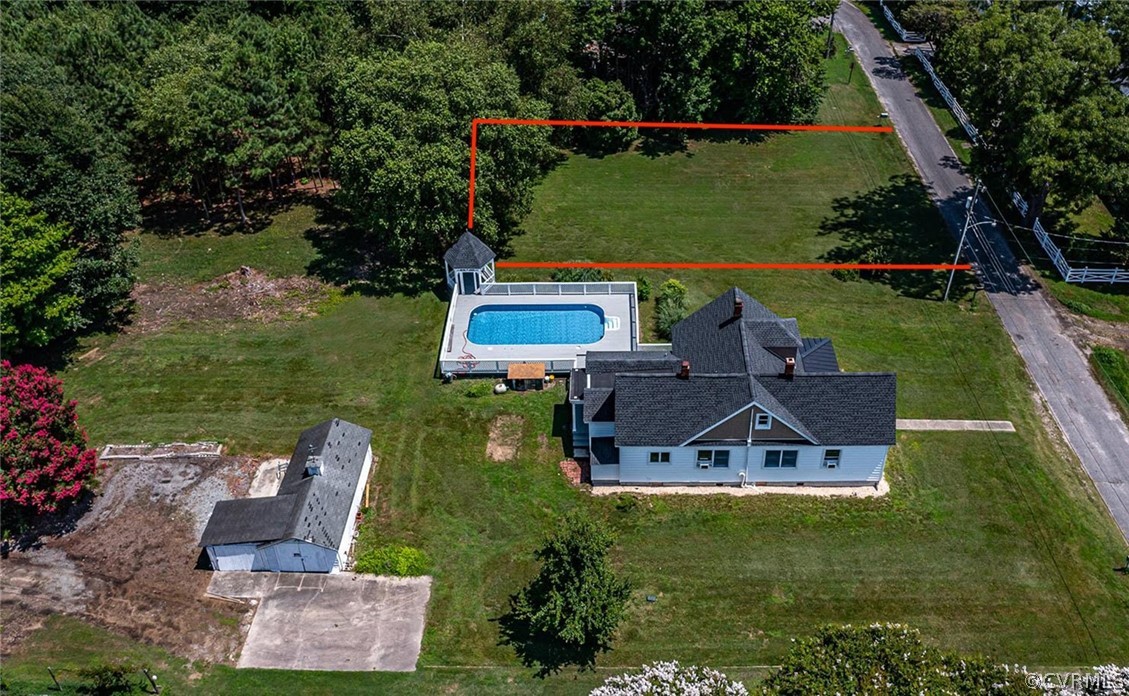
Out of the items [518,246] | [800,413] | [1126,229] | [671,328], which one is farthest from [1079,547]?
[518,246]

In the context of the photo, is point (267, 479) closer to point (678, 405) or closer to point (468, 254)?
point (468, 254)

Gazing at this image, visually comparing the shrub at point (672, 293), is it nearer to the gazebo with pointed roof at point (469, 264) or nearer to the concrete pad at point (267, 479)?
the gazebo with pointed roof at point (469, 264)

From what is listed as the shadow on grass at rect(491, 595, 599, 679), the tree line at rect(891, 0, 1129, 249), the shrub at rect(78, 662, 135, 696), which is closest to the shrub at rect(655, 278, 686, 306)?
the tree line at rect(891, 0, 1129, 249)

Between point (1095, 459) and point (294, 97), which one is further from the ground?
point (294, 97)

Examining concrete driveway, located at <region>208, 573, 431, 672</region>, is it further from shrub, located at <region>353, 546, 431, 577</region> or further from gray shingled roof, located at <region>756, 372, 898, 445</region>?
gray shingled roof, located at <region>756, 372, 898, 445</region>

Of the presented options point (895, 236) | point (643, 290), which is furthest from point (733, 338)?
point (895, 236)

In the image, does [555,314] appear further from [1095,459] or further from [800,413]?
[1095,459]

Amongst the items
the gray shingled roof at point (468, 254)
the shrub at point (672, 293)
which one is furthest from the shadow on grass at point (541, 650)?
the gray shingled roof at point (468, 254)
